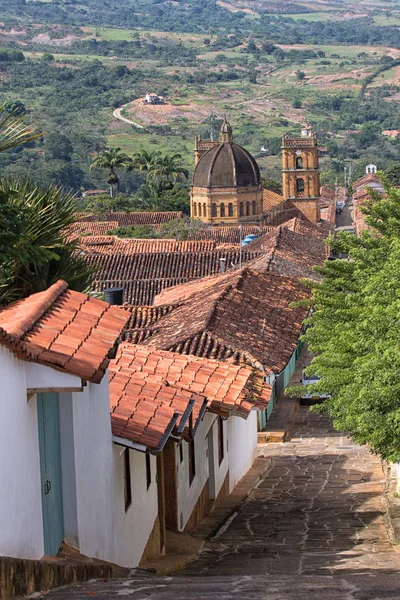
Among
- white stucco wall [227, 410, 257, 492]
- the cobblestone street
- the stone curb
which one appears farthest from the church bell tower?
the stone curb

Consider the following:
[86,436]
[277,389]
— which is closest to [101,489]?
[86,436]

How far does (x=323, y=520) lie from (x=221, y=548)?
6.63 ft

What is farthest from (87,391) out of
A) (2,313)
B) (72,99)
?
(72,99)

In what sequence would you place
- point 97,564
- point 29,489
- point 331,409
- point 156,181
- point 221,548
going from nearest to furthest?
point 29,489 → point 97,564 → point 221,548 → point 331,409 → point 156,181

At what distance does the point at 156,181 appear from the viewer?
93688mm

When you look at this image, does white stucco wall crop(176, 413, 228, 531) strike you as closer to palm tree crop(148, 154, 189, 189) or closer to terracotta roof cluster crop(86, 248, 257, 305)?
terracotta roof cluster crop(86, 248, 257, 305)

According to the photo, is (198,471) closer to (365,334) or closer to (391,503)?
(391,503)

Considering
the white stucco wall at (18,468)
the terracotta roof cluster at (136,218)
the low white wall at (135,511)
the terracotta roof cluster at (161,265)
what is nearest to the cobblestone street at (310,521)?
the low white wall at (135,511)

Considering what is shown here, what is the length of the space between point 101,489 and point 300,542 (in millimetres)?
4055

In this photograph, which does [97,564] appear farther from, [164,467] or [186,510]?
[186,510]

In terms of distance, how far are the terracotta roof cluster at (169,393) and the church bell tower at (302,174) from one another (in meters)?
71.0

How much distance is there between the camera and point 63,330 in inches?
305

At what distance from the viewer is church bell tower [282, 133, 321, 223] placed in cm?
8762

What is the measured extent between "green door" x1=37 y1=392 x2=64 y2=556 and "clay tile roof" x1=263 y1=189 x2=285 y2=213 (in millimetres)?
74365
